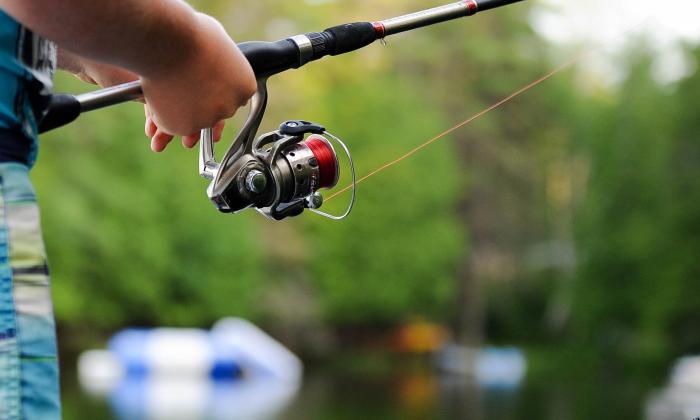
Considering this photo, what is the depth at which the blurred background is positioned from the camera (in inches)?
907

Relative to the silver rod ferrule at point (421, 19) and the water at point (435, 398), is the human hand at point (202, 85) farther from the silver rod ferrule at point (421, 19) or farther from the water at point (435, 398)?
the water at point (435, 398)

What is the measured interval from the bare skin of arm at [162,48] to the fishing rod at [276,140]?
0.27 feet

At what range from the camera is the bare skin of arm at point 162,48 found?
92cm

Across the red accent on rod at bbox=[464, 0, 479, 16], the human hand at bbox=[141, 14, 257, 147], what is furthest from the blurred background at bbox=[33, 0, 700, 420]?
the human hand at bbox=[141, 14, 257, 147]

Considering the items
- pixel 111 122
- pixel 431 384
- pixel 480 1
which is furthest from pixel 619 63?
pixel 480 1

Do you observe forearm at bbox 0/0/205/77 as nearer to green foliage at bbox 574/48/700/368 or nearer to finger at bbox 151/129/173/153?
finger at bbox 151/129/173/153

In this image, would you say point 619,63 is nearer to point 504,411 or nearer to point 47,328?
point 504,411

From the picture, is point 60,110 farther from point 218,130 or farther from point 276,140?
point 276,140

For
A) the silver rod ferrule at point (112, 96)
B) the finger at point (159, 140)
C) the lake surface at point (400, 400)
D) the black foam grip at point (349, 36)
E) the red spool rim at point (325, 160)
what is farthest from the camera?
the lake surface at point (400, 400)

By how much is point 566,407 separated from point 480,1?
52.8ft

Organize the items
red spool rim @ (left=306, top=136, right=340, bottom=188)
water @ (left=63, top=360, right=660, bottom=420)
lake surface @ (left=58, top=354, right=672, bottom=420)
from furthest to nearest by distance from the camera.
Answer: water @ (left=63, top=360, right=660, bottom=420) → lake surface @ (left=58, top=354, right=672, bottom=420) → red spool rim @ (left=306, top=136, right=340, bottom=188)

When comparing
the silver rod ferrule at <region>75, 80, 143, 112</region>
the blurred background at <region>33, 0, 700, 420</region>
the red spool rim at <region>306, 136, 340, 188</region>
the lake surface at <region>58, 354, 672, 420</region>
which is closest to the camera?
the silver rod ferrule at <region>75, 80, 143, 112</region>

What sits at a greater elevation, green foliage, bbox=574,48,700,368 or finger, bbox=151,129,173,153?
green foliage, bbox=574,48,700,368

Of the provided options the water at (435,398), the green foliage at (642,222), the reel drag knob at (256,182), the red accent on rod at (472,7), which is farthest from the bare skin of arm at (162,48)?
the green foliage at (642,222)
